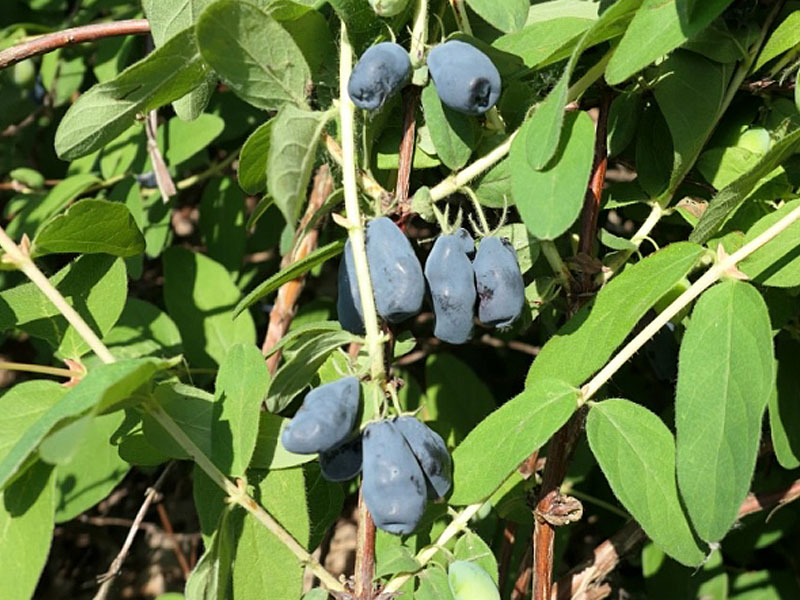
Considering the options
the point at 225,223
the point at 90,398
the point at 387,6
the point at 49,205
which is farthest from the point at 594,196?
the point at 49,205

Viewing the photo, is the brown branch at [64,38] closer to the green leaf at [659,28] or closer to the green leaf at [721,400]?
the green leaf at [659,28]

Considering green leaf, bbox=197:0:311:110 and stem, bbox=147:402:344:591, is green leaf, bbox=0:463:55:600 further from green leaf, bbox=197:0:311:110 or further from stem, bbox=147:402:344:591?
green leaf, bbox=197:0:311:110

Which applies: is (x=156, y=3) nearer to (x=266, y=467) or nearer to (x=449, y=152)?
(x=449, y=152)

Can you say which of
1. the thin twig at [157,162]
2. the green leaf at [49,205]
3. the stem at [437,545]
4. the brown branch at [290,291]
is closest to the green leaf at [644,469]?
the stem at [437,545]

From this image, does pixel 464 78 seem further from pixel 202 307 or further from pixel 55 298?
pixel 202 307

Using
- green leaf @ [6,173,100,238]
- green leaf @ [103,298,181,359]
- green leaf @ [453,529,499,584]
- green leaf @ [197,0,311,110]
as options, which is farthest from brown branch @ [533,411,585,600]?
green leaf @ [6,173,100,238]

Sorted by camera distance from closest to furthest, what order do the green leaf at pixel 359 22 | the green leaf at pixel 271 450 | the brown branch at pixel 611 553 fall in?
the green leaf at pixel 359 22 < the green leaf at pixel 271 450 < the brown branch at pixel 611 553
